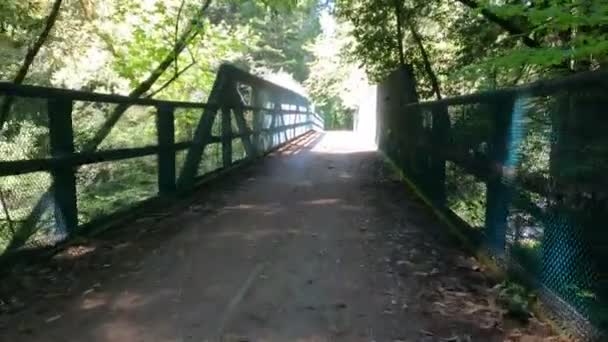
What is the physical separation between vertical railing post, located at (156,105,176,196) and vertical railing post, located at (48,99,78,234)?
209 cm

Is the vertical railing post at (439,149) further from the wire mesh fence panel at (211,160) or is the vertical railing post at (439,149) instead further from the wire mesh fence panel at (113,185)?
the wire mesh fence panel at (211,160)

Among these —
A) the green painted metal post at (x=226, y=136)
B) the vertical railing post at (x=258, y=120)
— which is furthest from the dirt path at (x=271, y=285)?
the vertical railing post at (x=258, y=120)

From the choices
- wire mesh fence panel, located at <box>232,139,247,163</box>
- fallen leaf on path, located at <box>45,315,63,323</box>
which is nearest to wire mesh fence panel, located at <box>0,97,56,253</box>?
fallen leaf on path, located at <box>45,315,63,323</box>

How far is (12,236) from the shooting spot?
4242 millimetres

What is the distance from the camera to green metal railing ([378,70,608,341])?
290 centimetres

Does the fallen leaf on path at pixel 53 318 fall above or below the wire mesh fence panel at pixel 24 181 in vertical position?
below

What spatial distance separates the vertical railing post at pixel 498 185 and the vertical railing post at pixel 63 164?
355 cm

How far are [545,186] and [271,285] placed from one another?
1956mm

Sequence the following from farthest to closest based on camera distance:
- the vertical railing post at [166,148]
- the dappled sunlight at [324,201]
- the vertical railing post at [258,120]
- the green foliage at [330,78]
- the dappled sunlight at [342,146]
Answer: the green foliage at [330,78], the dappled sunlight at [342,146], the vertical railing post at [258,120], the dappled sunlight at [324,201], the vertical railing post at [166,148]

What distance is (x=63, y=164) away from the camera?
4.78 metres

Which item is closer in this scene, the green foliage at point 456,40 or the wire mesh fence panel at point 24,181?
the wire mesh fence panel at point 24,181

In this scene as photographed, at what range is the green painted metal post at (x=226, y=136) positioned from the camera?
10.3 m

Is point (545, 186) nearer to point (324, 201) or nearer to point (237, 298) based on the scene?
point (237, 298)

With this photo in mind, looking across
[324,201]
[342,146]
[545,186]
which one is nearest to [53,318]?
[545,186]
